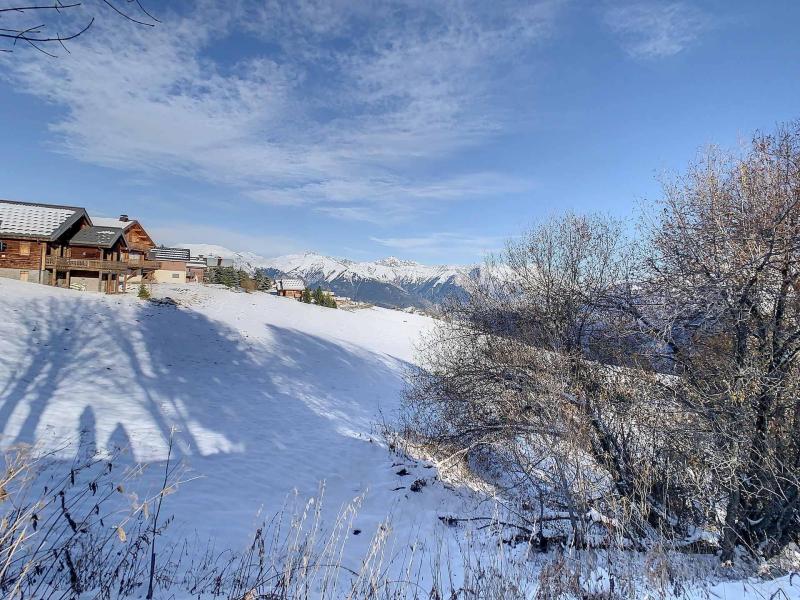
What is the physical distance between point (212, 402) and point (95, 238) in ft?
85.0

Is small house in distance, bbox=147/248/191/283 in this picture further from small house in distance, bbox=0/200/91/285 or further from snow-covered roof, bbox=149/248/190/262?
small house in distance, bbox=0/200/91/285

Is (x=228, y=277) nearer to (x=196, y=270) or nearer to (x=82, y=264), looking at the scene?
(x=196, y=270)

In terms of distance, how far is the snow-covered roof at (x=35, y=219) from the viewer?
89.4 ft

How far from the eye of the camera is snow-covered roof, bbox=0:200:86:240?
1073 inches

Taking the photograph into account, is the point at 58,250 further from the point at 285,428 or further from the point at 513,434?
the point at 513,434

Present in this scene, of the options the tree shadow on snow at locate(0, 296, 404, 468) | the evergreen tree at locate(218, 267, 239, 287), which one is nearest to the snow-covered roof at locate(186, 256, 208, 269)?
the evergreen tree at locate(218, 267, 239, 287)

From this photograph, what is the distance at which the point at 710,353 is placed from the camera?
7.88m

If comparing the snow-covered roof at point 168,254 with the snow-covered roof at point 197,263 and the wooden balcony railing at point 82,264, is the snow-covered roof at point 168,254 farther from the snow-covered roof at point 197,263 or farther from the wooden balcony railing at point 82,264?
the wooden balcony railing at point 82,264

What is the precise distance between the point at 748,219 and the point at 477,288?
7.05 metres

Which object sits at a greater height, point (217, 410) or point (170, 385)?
point (170, 385)

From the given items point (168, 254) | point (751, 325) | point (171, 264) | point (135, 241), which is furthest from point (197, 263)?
point (751, 325)

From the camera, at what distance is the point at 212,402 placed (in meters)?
14.1

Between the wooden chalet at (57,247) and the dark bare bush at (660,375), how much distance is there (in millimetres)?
30453

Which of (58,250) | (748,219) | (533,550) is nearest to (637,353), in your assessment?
(748,219)
